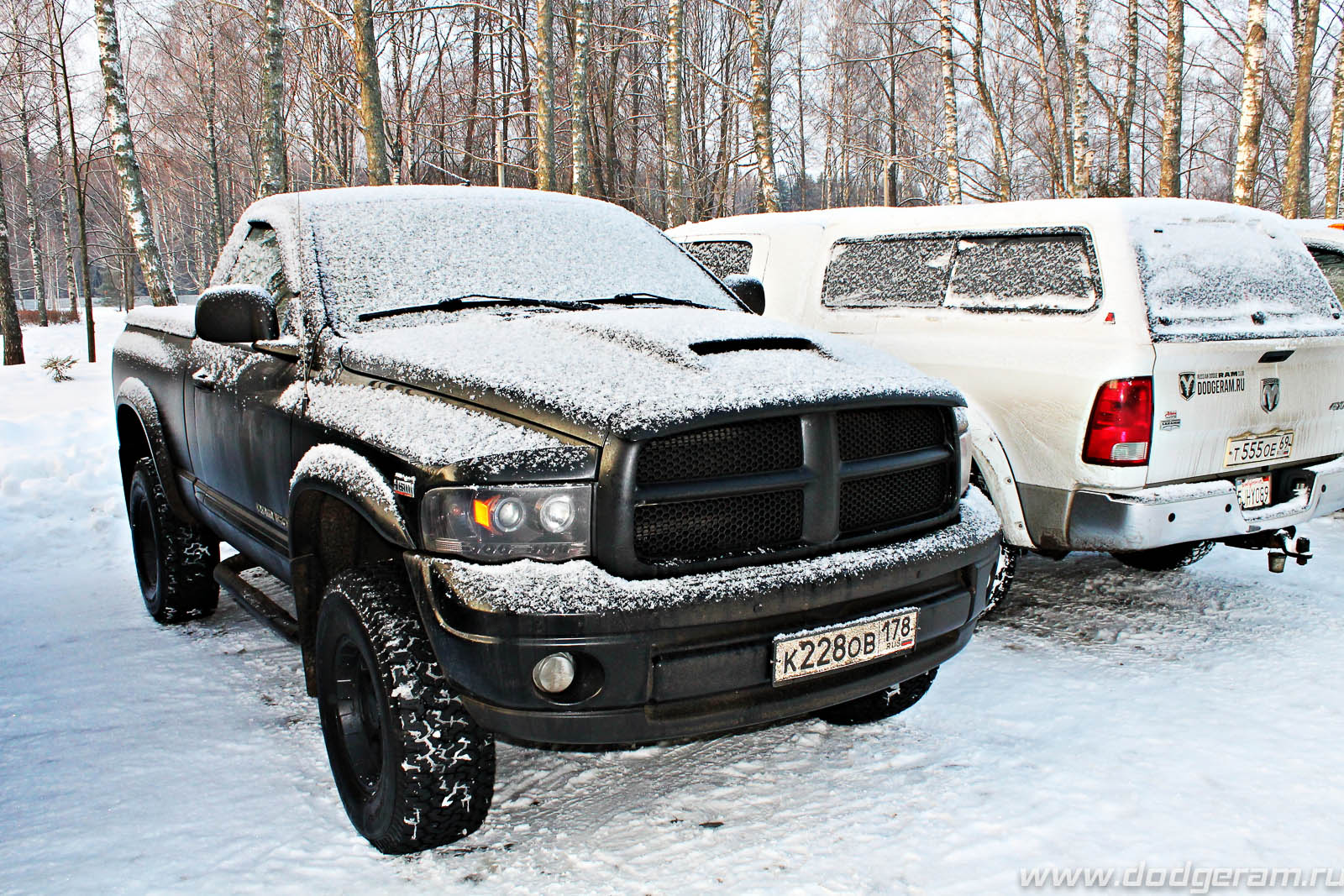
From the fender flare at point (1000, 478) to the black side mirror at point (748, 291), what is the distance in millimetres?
1033

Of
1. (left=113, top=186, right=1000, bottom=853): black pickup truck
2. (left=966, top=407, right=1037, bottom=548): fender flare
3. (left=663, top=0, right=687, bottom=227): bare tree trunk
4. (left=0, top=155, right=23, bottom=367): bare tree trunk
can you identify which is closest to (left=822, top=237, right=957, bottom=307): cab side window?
(left=966, top=407, right=1037, bottom=548): fender flare

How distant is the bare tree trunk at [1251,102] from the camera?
1337cm

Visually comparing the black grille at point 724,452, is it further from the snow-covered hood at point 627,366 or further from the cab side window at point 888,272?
the cab side window at point 888,272

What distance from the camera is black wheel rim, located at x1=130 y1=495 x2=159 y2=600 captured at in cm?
455

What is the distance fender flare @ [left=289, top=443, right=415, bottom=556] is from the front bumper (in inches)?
4.7

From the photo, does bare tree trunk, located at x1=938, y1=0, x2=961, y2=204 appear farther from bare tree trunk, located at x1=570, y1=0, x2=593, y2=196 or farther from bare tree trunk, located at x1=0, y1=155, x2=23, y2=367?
bare tree trunk, located at x1=0, y1=155, x2=23, y2=367

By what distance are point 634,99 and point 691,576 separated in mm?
32276

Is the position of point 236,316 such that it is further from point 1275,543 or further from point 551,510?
point 1275,543

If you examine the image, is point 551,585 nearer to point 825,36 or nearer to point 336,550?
point 336,550

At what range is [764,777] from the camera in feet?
10.1

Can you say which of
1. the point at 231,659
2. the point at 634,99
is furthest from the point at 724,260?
the point at 634,99

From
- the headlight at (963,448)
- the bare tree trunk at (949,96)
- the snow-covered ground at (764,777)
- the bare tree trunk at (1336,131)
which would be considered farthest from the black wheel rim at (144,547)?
the bare tree trunk at (1336,131)

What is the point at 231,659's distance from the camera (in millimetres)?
4066

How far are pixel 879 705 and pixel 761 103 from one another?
15208mm
